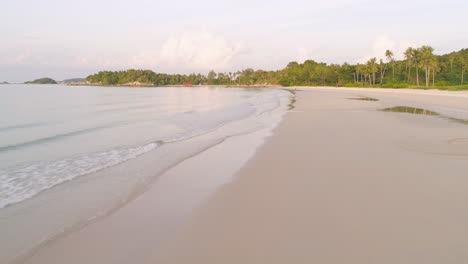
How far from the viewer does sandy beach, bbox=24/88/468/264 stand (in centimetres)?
381

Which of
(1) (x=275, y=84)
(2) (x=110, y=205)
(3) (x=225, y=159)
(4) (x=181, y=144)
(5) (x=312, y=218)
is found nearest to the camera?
(5) (x=312, y=218)

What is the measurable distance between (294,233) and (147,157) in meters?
6.96

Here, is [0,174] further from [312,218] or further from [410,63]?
[410,63]

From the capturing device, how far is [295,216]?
4.84 meters

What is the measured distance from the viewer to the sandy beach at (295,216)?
12.5 feet

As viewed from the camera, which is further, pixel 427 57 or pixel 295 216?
pixel 427 57

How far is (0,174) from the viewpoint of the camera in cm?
837

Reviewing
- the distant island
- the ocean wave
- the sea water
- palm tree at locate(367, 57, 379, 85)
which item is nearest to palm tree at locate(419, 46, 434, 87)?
the distant island

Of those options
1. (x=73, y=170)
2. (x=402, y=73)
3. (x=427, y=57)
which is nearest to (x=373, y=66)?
(x=402, y=73)

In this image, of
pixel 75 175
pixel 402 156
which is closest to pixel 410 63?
pixel 402 156

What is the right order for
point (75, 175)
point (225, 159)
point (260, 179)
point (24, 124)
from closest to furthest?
point (260, 179) → point (75, 175) → point (225, 159) → point (24, 124)

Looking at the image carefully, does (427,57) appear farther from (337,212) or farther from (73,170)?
(73,170)

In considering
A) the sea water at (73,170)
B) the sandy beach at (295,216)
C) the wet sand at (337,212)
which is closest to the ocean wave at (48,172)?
the sea water at (73,170)

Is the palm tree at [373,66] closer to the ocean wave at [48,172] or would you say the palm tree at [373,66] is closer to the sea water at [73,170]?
the sea water at [73,170]
